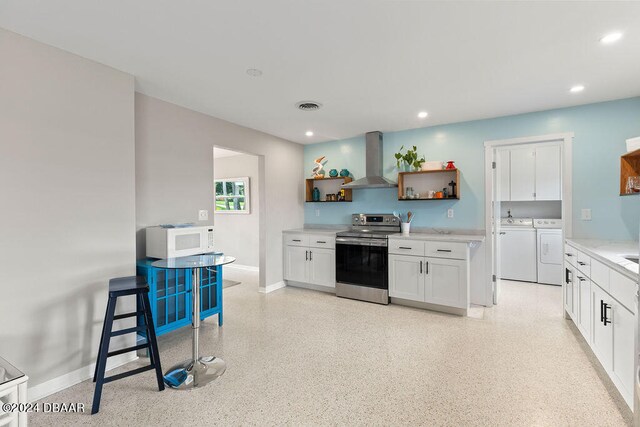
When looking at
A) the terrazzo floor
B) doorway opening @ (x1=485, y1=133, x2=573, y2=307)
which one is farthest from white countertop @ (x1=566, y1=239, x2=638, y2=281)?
doorway opening @ (x1=485, y1=133, x2=573, y2=307)

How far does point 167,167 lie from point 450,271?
334 centimetres

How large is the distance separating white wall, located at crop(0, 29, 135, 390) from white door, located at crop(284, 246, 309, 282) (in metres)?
2.52

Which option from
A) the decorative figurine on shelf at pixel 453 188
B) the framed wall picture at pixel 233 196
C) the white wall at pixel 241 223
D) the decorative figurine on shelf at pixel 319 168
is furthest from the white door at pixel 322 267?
the framed wall picture at pixel 233 196

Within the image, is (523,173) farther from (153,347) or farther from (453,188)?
(153,347)

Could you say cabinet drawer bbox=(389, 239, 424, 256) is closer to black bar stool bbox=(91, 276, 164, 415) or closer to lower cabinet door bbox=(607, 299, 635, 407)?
lower cabinet door bbox=(607, 299, 635, 407)

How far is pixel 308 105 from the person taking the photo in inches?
133

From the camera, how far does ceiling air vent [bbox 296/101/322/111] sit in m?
3.30

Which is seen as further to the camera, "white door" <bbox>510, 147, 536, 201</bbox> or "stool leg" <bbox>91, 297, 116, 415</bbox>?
"white door" <bbox>510, 147, 536, 201</bbox>

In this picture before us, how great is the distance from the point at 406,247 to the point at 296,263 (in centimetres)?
176

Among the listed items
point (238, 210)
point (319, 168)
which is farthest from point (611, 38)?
point (238, 210)

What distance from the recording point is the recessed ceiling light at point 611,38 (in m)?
2.03

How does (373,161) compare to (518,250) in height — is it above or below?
above

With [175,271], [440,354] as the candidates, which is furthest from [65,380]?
Answer: [440,354]

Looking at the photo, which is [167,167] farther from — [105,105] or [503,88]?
[503,88]
